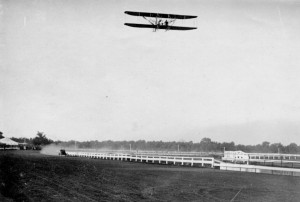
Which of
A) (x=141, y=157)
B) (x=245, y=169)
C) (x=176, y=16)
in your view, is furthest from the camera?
(x=141, y=157)

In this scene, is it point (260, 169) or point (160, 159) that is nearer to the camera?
point (260, 169)

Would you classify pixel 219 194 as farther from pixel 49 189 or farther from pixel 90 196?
pixel 49 189

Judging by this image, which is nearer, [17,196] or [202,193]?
[17,196]

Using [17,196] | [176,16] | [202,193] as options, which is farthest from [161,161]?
[17,196]

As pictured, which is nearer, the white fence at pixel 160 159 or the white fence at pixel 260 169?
the white fence at pixel 260 169

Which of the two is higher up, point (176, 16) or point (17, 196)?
point (176, 16)

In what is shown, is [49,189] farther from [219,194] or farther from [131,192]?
[219,194]

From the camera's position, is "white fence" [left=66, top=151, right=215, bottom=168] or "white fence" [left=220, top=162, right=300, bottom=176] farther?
"white fence" [left=66, top=151, right=215, bottom=168]

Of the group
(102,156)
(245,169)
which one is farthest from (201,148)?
(245,169)

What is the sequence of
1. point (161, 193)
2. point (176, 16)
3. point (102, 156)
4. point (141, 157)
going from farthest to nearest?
1. point (102, 156)
2. point (141, 157)
3. point (176, 16)
4. point (161, 193)
